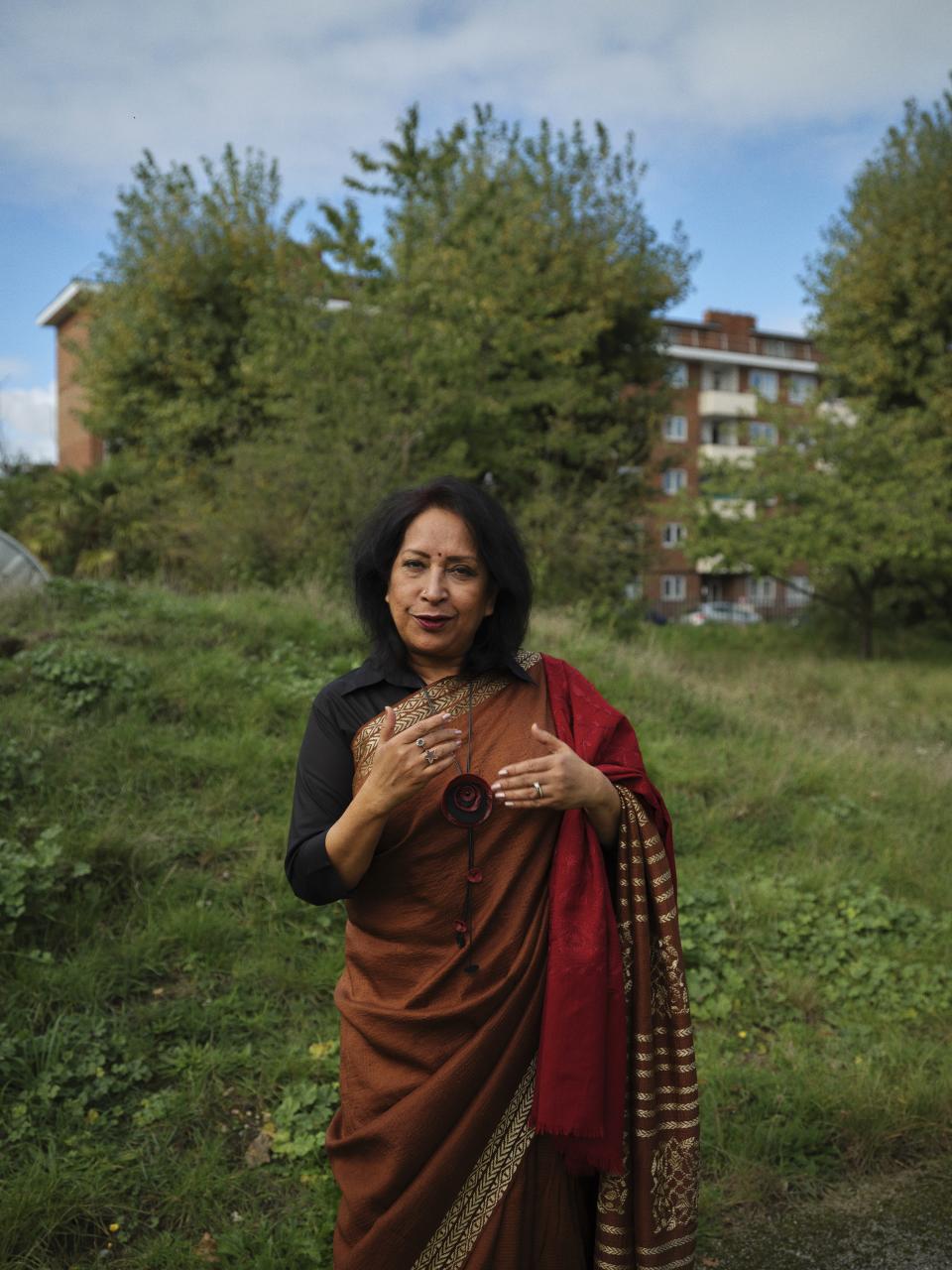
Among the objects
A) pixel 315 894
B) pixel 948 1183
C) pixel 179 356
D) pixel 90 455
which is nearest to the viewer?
pixel 315 894

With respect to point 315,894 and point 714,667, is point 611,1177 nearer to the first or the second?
point 315,894

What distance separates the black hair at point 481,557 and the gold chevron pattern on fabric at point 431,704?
4 centimetres

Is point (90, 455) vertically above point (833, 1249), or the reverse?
point (90, 455)

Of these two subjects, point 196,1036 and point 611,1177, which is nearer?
point 611,1177

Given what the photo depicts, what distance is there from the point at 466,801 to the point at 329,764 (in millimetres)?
349

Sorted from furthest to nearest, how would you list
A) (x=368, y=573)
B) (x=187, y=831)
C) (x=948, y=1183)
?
(x=187, y=831) < (x=948, y=1183) < (x=368, y=573)

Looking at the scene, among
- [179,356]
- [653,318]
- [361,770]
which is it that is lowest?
[361,770]

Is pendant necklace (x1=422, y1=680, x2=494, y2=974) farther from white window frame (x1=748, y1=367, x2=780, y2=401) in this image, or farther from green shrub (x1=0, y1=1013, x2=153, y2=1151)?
white window frame (x1=748, y1=367, x2=780, y2=401)

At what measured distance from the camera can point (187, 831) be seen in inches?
198

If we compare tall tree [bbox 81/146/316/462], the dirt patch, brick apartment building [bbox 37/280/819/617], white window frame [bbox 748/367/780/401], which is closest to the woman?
the dirt patch

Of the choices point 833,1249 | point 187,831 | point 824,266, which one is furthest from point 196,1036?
point 824,266

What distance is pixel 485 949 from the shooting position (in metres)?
2.21

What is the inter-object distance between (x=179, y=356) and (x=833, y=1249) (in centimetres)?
1776

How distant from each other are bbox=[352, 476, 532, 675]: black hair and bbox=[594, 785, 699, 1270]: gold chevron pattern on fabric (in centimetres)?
46
